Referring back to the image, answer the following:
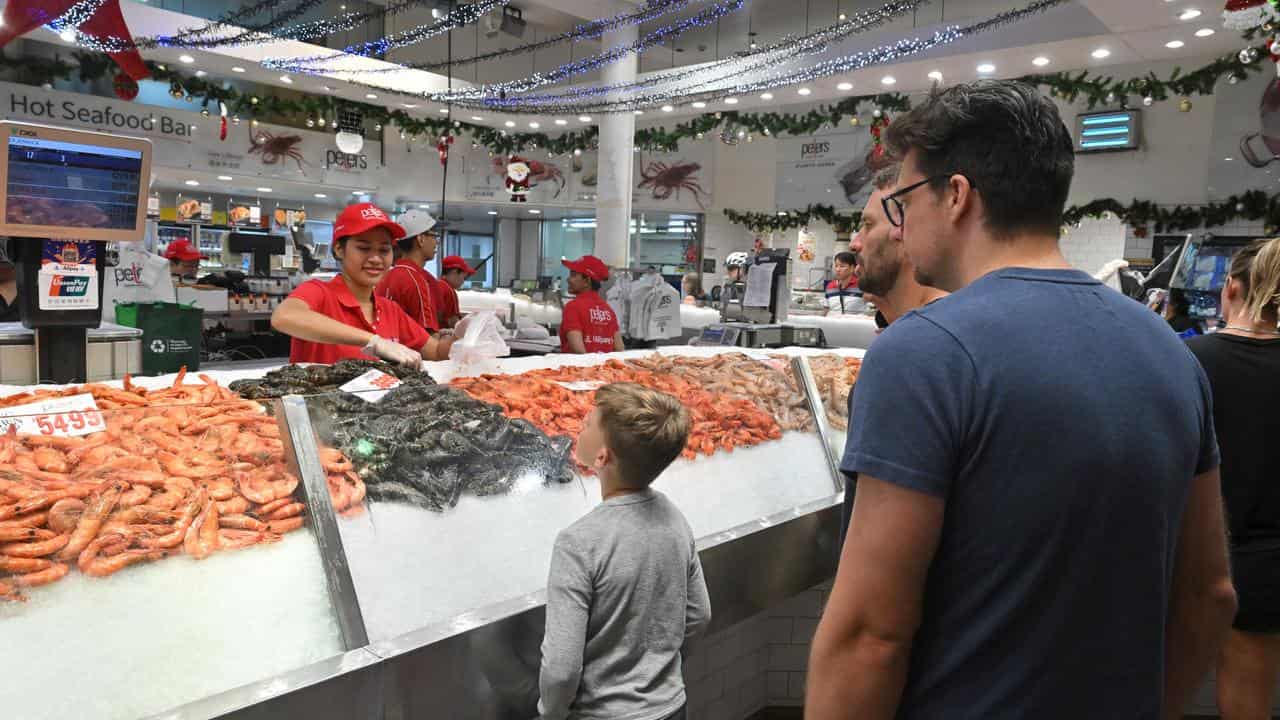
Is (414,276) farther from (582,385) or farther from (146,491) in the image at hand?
(146,491)

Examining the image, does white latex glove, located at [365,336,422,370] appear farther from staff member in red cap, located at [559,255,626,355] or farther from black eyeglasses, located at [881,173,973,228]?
staff member in red cap, located at [559,255,626,355]

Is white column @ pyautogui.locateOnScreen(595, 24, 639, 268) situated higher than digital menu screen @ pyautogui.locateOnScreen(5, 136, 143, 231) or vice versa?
white column @ pyautogui.locateOnScreen(595, 24, 639, 268)

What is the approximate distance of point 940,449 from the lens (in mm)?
897

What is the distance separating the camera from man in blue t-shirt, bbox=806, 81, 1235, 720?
901 mm

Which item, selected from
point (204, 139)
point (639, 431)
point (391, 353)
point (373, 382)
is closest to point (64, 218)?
point (391, 353)

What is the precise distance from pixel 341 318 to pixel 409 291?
5.23 ft

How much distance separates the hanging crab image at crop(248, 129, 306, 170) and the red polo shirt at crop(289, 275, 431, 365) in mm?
11027

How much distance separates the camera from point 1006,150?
0.99m

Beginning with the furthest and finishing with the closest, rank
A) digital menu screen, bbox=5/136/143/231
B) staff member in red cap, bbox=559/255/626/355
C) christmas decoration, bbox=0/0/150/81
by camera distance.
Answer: staff member in red cap, bbox=559/255/626/355, christmas decoration, bbox=0/0/150/81, digital menu screen, bbox=5/136/143/231

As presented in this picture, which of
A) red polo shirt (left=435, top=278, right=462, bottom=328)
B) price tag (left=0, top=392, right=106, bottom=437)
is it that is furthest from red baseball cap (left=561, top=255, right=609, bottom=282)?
price tag (left=0, top=392, right=106, bottom=437)

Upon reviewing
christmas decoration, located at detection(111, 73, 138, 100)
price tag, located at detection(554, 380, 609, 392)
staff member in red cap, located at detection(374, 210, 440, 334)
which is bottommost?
price tag, located at detection(554, 380, 609, 392)

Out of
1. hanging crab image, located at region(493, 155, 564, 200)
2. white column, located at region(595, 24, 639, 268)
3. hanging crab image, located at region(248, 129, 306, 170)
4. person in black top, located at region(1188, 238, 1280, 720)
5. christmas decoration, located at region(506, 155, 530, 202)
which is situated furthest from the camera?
hanging crab image, located at region(493, 155, 564, 200)

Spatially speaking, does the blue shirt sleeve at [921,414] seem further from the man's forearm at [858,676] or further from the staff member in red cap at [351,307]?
the staff member in red cap at [351,307]

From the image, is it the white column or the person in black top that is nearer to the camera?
the person in black top
